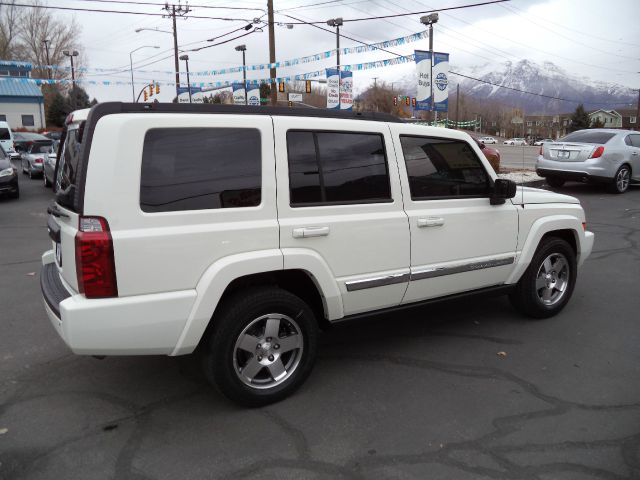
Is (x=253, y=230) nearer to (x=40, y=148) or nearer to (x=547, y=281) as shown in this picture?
(x=547, y=281)

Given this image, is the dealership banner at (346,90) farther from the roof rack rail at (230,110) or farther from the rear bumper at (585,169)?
the roof rack rail at (230,110)

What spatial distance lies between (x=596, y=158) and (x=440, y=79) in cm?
657

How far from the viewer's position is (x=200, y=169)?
3068 millimetres

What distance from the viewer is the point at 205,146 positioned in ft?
10.1

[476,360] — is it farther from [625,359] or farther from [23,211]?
[23,211]

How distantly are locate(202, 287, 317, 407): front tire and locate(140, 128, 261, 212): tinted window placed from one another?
0.64 m

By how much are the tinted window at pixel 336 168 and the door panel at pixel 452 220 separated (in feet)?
0.71

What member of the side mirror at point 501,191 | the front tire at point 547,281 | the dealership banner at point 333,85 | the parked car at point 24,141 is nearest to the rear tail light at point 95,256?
the side mirror at point 501,191

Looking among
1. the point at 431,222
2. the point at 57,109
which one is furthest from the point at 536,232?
the point at 57,109

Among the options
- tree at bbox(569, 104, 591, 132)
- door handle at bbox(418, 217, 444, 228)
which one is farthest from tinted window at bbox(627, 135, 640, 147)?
tree at bbox(569, 104, 591, 132)

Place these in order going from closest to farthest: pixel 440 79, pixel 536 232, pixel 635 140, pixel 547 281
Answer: pixel 536 232, pixel 547 281, pixel 635 140, pixel 440 79

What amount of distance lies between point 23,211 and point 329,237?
11.6m

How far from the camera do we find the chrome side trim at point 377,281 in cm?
359

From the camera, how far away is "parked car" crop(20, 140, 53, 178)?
1956cm
